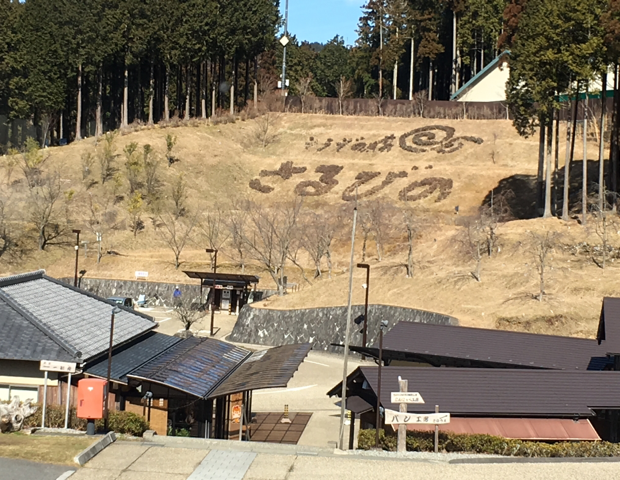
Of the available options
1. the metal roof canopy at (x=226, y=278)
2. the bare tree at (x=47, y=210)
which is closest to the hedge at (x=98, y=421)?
the metal roof canopy at (x=226, y=278)

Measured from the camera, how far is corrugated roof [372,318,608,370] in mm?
24344

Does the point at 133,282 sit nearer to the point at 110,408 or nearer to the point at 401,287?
the point at 401,287

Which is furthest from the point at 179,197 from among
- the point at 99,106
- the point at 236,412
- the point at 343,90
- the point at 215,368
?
the point at 236,412

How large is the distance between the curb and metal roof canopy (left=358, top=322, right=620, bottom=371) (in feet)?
31.5

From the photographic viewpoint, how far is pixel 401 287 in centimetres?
3853

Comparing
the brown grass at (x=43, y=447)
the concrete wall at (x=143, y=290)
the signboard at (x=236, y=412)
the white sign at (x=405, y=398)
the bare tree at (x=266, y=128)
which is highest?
the bare tree at (x=266, y=128)

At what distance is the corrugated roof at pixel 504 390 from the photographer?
60.6ft

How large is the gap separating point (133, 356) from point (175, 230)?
32.4 m

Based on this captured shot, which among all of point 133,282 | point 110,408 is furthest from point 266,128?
point 110,408

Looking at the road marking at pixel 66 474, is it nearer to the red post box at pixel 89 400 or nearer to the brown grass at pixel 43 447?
the brown grass at pixel 43 447

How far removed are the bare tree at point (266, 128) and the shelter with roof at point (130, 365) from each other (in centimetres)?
4863

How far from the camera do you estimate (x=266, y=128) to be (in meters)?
72.3

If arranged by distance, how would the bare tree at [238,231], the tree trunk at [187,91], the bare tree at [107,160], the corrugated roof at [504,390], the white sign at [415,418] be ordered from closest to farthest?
the white sign at [415,418]
the corrugated roof at [504,390]
the bare tree at [238,231]
the bare tree at [107,160]
the tree trunk at [187,91]

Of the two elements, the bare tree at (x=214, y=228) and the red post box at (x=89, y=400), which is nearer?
the red post box at (x=89, y=400)
